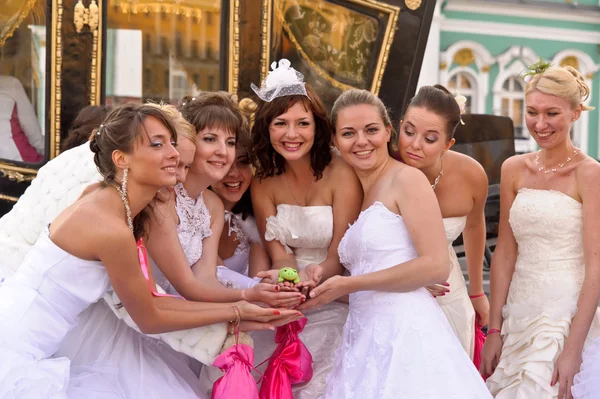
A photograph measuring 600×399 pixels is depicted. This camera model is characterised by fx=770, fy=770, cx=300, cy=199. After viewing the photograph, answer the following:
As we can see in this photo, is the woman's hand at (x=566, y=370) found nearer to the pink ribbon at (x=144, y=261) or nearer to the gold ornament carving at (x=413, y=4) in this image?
the pink ribbon at (x=144, y=261)

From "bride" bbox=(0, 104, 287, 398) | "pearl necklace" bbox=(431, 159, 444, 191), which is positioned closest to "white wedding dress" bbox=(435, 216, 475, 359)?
"pearl necklace" bbox=(431, 159, 444, 191)

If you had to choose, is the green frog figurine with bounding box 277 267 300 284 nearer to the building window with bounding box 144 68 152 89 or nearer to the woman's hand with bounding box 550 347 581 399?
the woman's hand with bounding box 550 347 581 399

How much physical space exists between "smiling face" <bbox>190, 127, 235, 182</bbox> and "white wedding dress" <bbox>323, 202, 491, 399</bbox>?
603 millimetres

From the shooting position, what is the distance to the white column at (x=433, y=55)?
17136 millimetres

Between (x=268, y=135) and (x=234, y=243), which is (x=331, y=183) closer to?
(x=268, y=135)

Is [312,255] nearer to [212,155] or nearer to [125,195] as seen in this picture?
[212,155]

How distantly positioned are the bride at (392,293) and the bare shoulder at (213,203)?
0.58m

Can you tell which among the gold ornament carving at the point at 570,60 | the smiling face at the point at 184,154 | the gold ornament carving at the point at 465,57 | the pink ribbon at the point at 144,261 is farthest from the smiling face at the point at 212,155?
the gold ornament carving at the point at 570,60

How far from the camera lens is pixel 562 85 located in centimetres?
313

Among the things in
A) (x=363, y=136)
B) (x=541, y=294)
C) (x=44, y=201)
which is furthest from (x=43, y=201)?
(x=541, y=294)

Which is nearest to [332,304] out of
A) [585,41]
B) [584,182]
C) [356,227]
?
[356,227]

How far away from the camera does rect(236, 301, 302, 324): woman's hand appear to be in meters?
2.96

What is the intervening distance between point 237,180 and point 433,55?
14944 millimetres

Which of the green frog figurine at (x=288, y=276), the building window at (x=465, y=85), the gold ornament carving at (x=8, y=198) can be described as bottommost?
the green frog figurine at (x=288, y=276)
